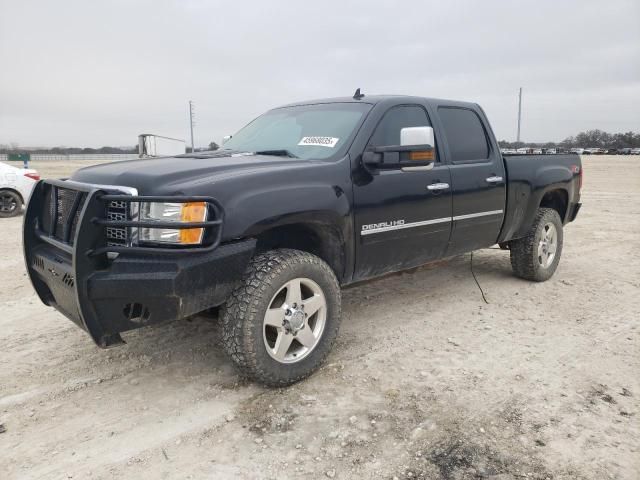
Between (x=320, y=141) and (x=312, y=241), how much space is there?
30.4 inches

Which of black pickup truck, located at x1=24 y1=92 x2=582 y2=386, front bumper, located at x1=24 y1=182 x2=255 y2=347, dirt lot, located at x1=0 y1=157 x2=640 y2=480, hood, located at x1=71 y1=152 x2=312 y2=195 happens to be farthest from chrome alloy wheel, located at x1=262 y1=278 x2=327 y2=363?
hood, located at x1=71 y1=152 x2=312 y2=195

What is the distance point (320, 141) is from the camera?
11.8 ft

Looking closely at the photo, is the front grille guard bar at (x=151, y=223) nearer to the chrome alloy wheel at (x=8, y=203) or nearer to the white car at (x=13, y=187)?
the white car at (x=13, y=187)

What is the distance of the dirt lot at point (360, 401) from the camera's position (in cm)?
235

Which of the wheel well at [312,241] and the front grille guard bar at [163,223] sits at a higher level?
the front grille guard bar at [163,223]

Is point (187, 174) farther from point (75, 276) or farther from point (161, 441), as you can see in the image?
point (161, 441)

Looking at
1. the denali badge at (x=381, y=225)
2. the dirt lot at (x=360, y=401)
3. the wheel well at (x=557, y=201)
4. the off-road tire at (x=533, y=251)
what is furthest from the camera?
the wheel well at (x=557, y=201)

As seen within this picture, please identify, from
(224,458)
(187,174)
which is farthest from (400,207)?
(224,458)

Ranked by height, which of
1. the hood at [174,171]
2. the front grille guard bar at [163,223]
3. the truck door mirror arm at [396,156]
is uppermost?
the truck door mirror arm at [396,156]

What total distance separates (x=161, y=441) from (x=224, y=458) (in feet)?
1.22

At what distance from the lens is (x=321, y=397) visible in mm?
2936

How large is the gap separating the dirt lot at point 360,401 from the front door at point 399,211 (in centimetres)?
63

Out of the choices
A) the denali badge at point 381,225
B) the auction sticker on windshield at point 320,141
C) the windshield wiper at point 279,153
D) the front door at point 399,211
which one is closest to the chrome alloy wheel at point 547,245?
the front door at point 399,211

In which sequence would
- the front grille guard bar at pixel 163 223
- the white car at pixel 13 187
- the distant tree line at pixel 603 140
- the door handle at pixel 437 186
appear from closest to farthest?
the front grille guard bar at pixel 163 223
the door handle at pixel 437 186
the white car at pixel 13 187
the distant tree line at pixel 603 140
